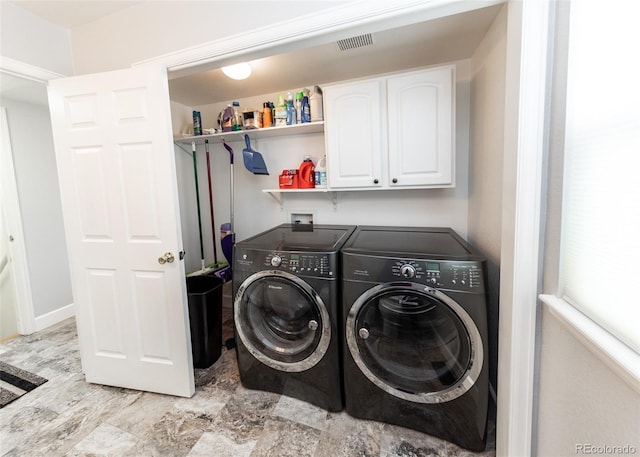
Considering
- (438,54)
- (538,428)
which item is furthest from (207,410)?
(438,54)

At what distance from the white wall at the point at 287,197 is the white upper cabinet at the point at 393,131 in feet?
1.16

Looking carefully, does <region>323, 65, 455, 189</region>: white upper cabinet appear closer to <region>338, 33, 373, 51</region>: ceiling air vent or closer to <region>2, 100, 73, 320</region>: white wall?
<region>338, 33, 373, 51</region>: ceiling air vent

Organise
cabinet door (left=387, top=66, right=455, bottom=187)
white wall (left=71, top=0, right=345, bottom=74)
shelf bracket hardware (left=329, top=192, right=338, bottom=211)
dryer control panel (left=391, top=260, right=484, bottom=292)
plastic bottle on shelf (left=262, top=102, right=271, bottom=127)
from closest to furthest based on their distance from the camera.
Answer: dryer control panel (left=391, top=260, right=484, bottom=292) < white wall (left=71, top=0, right=345, bottom=74) < cabinet door (left=387, top=66, right=455, bottom=187) < plastic bottle on shelf (left=262, top=102, right=271, bottom=127) < shelf bracket hardware (left=329, top=192, right=338, bottom=211)

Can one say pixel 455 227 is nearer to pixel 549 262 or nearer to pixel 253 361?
pixel 549 262

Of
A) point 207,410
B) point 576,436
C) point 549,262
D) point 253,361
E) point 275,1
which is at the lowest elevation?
point 207,410

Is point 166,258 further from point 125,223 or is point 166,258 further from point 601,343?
point 601,343

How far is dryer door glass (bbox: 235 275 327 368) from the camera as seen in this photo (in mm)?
1542

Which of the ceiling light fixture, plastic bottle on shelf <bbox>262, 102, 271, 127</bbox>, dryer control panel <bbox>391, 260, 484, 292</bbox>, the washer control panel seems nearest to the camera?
A: dryer control panel <bbox>391, 260, 484, 292</bbox>

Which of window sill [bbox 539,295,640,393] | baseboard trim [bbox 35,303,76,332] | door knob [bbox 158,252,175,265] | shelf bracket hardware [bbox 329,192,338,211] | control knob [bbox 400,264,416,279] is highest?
shelf bracket hardware [bbox 329,192,338,211]

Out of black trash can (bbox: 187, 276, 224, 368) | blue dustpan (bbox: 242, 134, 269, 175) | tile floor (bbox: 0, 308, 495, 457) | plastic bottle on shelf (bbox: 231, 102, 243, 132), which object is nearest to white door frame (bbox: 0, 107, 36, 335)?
tile floor (bbox: 0, 308, 495, 457)

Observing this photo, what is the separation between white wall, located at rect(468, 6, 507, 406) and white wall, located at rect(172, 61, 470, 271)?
0.17 metres

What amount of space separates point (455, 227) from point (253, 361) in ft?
5.85

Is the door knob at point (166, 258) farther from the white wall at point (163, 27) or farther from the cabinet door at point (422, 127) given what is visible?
the cabinet door at point (422, 127)

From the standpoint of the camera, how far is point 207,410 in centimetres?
163
